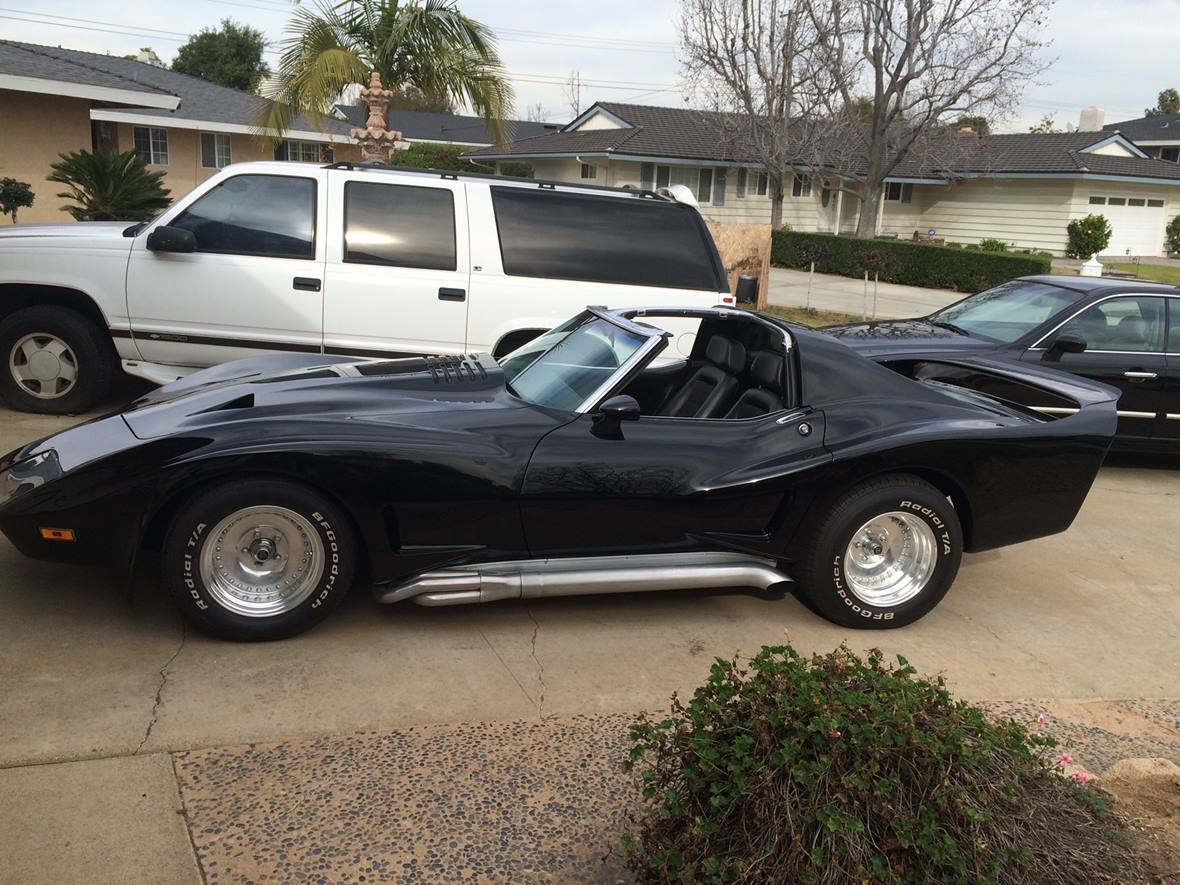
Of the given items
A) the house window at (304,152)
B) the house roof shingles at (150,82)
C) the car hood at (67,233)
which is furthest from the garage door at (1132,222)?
the car hood at (67,233)

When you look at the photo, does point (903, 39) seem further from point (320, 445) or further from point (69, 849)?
point (69, 849)

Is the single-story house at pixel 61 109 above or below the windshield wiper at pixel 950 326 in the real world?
above

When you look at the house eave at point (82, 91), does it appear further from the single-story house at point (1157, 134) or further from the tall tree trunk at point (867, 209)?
the single-story house at point (1157, 134)

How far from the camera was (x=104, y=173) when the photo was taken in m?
11.7

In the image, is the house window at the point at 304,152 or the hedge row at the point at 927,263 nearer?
the hedge row at the point at 927,263

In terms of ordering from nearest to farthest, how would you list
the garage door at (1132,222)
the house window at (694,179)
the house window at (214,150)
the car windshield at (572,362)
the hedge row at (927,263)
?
the car windshield at (572,362), the hedge row at (927,263), the house window at (214,150), the house window at (694,179), the garage door at (1132,222)

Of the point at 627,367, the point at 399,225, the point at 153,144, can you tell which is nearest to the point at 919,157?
the point at 153,144

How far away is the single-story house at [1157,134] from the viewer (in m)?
56.5

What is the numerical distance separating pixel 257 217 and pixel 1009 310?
6113 mm

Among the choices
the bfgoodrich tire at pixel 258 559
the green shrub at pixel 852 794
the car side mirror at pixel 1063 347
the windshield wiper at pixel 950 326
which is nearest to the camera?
the green shrub at pixel 852 794

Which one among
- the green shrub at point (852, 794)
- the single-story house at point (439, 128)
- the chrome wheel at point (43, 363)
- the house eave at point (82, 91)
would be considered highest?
the single-story house at point (439, 128)

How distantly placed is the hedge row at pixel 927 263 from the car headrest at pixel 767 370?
20.1 m

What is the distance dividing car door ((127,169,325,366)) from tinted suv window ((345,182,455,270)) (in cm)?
26

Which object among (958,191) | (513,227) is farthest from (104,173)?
(958,191)
